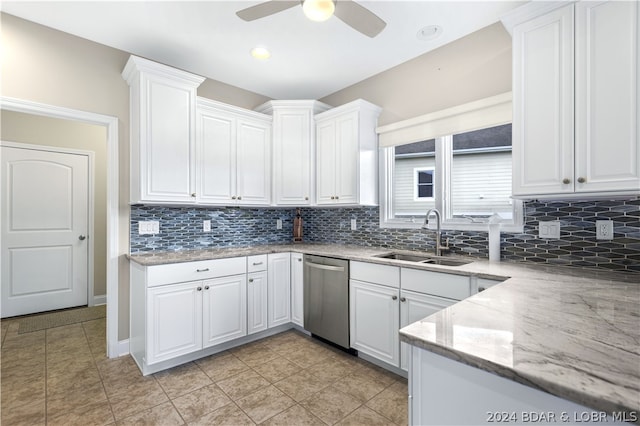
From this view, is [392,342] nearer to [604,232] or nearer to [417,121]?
[604,232]

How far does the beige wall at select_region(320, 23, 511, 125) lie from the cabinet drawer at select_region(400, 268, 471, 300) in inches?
58.4

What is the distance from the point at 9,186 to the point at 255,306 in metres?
3.35

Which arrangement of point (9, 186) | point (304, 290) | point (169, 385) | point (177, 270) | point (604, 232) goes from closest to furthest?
point (604, 232), point (169, 385), point (177, 270), point (304, 290), point (9, 186)

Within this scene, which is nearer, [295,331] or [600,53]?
[600,53]

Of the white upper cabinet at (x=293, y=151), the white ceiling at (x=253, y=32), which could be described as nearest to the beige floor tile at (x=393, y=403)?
the white upper cabinet at (x=293, y=151)

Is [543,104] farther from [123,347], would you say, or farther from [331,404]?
[123,347]

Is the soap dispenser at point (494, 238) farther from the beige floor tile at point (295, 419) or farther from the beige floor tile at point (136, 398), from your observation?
the beige floor tile at point (136, 398)

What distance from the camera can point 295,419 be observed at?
5.89 feet

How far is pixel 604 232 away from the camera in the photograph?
6.01 ft

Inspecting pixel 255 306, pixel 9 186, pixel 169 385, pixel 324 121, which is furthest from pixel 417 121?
pixel 9 186

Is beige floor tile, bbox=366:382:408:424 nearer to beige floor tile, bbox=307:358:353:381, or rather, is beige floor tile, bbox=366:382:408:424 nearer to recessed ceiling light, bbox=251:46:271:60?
beige floor tile, bbox=307:358:353:381

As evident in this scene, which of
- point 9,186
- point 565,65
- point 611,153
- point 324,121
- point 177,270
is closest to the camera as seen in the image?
point 611,153

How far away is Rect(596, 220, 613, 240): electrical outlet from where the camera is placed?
1.81 meters

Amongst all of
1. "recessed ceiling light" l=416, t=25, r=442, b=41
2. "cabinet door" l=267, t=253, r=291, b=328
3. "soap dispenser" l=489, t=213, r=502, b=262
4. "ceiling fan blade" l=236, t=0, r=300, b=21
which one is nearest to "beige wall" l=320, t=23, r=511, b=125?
"recessed ceiling light" l=416, t=25, r=442, b=41
